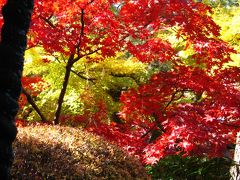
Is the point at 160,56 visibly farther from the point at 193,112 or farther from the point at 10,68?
the point at 10,68

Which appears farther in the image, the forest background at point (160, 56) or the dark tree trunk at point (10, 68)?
the forest background at point (160, 56)

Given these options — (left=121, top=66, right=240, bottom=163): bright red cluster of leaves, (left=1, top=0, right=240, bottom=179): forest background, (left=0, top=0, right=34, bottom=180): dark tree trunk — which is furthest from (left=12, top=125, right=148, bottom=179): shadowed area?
(left=121, top=66, right=240, bottom=163): bright red cluster of leaves

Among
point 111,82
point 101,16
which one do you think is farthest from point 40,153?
point 111,82

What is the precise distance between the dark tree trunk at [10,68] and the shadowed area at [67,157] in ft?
4.24

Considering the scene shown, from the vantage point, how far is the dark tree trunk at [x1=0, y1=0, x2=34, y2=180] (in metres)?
3.56

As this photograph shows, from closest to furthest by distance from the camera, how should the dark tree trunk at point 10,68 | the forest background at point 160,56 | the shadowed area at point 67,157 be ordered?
the dark tree trunk at point 10,68 → the shadowed area at point 67,157 → the forest background at point 160,56

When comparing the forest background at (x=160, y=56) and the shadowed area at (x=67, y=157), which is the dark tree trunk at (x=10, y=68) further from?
the forest background at (x=160, y=56)

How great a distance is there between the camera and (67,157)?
5570 millimetres

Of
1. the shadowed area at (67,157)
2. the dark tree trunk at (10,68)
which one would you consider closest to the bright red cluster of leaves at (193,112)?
the shadowed area at (67,157)

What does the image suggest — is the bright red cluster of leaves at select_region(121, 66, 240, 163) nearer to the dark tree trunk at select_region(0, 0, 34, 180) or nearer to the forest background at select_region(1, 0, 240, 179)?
the forest background at select_region(1, 0, 240, 179)

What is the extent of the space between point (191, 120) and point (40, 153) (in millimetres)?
3890

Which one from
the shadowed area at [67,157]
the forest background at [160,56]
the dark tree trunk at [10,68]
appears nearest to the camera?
the dark tree trunk at [10,68]

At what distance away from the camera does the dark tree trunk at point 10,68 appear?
356 centimetres

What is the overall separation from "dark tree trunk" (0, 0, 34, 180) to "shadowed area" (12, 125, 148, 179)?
1.29m
